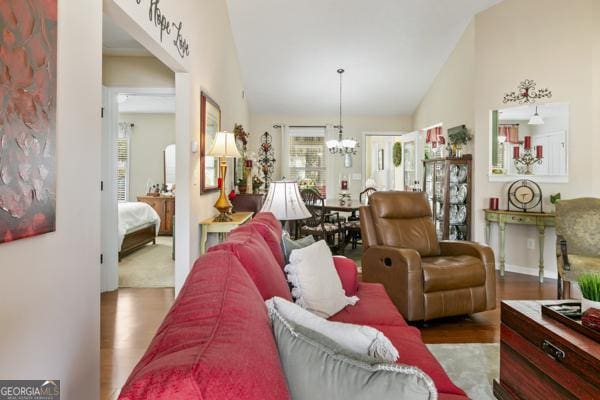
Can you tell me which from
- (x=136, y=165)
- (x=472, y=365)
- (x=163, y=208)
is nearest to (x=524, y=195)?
(x=472, y=365)

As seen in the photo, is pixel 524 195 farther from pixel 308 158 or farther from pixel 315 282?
pixel 308 158

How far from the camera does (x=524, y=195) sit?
185 inches

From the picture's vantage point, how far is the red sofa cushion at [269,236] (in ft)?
6.28

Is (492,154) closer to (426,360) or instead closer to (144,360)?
(426,360)

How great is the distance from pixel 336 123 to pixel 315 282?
621 centimetres

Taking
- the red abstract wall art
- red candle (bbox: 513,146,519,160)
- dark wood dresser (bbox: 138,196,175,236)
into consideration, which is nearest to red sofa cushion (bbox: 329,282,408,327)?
the red abstract wall art

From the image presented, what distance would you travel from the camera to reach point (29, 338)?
1.32m

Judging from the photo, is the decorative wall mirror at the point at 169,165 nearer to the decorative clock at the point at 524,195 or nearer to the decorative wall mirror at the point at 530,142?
the decorative wall mirror at the point at 530,142

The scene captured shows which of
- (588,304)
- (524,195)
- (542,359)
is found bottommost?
(542,359)

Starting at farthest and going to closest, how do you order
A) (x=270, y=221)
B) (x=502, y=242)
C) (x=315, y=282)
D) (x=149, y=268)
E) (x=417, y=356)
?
(x=149, y=268) < (x=502, y=242) < (x=270, y=221) < (x=315, y=282) < (x=417, y=356)

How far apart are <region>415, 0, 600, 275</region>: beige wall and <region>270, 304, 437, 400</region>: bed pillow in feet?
15.4

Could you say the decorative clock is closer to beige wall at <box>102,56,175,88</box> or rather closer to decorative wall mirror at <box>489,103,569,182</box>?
decorative wall mirror at <box>489,103,569,182</box>

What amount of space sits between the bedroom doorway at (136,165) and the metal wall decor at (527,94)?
4047mm

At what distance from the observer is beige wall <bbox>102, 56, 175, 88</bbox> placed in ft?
13.1
